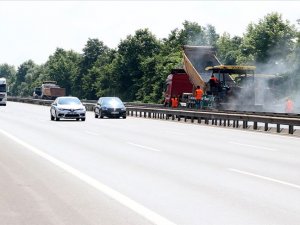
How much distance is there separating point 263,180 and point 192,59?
101 ft

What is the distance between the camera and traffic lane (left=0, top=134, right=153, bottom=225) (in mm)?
7281

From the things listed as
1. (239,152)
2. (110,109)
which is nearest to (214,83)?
(110,109)

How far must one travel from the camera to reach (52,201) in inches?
337

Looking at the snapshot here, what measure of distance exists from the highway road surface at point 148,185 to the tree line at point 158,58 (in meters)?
58.6

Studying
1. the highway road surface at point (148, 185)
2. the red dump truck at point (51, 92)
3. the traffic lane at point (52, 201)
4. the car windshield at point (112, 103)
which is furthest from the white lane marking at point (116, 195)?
the red dump truck at point (51, 92)

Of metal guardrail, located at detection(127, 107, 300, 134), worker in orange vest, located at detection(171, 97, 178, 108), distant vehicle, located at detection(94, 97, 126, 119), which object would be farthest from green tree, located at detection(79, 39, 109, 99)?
metal guardrail, located at detection(127, 107, 300, 134)

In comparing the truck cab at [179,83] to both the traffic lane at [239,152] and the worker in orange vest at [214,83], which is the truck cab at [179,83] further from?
the traffic lane at [239,152]

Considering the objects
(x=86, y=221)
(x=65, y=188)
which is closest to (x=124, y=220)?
(x=86, y=221)

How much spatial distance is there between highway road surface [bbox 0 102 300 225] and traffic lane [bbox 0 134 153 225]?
0.01m

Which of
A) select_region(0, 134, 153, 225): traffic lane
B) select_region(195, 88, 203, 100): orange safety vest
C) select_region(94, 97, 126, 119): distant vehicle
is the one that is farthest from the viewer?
select_region(94, 97, 126, 119): distant vehicle

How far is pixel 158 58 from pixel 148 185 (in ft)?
→ 305

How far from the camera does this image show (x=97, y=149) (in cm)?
1723

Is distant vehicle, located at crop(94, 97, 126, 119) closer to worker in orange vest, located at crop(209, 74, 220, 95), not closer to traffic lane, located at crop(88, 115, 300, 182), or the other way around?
worker in orange vest, located at crop(209, 74, 220, 95)

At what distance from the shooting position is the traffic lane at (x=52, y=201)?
728 cm
